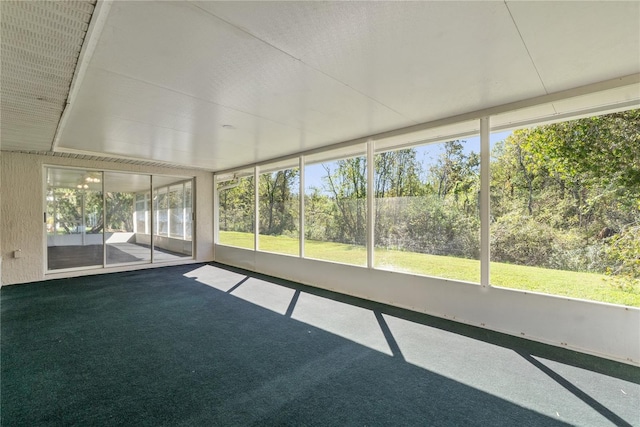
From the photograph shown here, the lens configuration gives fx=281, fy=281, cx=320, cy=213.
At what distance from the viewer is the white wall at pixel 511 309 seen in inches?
98.3

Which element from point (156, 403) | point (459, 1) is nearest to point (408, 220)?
point (459, 1)

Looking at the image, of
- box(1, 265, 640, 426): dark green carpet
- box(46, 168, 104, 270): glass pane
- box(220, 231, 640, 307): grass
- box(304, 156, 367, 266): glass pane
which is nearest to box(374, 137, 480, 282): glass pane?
box(220, 231, 640, 307): grass

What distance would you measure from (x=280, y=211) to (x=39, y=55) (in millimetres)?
4478

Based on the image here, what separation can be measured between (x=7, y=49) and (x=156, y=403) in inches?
100

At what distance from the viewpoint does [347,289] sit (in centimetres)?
456

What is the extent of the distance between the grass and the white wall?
139 millimetres

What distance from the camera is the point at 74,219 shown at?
5.79 metres

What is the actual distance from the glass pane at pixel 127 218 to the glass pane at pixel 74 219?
0.57ft

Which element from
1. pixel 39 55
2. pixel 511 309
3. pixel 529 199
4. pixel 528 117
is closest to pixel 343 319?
pixel 511 309

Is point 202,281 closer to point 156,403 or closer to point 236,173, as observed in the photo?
point 236,173

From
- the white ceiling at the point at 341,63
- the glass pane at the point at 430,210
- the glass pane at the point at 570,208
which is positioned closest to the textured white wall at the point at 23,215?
the white ceiling at the point at 341,63

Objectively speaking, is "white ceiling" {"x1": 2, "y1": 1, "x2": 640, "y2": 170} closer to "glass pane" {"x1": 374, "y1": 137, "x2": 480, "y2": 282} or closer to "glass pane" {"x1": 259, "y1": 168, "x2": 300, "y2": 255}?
"glass pane" {"x1": 374, "y1": 137, "x2": 480, "y2": 282}

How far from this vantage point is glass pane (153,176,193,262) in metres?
7.19

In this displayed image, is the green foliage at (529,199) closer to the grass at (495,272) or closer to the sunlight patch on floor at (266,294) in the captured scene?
the grass at (495,272)
